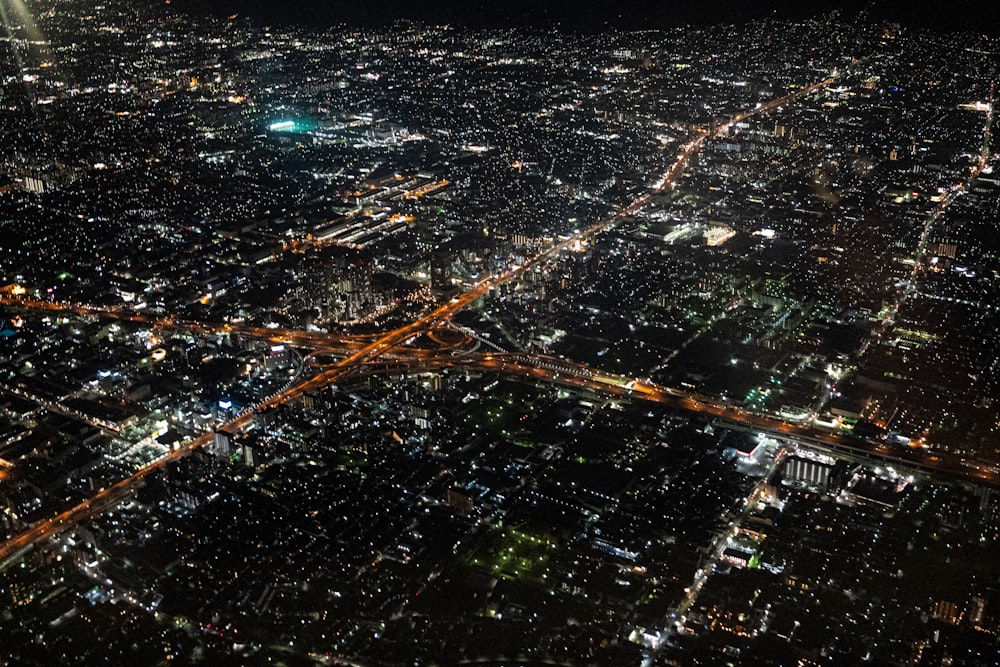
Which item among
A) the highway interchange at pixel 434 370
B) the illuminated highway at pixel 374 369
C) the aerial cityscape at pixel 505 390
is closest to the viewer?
the aerial cityscape at pixel 505 390

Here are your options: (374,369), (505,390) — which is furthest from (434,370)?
(505,390)

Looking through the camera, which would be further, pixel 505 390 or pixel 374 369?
pixel 374 369

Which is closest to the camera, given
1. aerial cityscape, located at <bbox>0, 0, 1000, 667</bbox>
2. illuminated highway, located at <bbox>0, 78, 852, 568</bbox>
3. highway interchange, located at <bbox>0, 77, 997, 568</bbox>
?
aerial cityscape, located at <bbox>0, 0, 1000, 667</bbox>

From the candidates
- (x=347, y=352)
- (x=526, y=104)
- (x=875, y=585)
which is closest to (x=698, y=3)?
(x=526, y=104)

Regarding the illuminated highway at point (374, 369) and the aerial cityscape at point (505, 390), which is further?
the illuminated highway at point (374, 369)

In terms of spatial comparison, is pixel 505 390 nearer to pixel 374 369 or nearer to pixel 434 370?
pixel 434 370

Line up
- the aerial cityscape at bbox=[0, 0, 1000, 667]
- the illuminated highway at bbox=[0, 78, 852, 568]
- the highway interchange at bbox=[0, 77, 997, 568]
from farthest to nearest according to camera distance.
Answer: the highway interchange at bbox=[0, 77, 997, 568]
the illuminated highway at bbox=[0, 78, 852, 568]
the aerial cityscape at bbox=[0, 0, 1000, 667]
